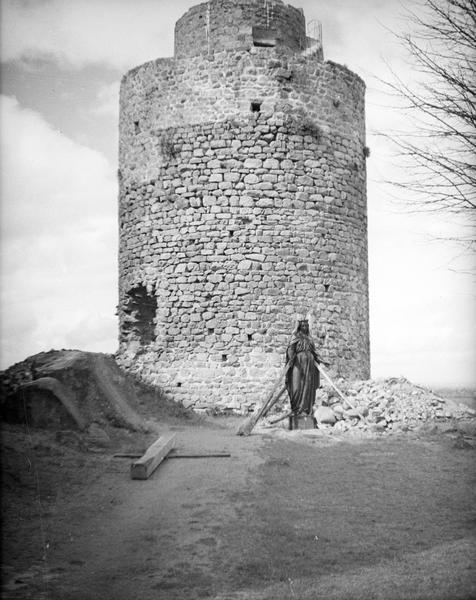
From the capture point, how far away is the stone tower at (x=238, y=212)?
13.3 meters

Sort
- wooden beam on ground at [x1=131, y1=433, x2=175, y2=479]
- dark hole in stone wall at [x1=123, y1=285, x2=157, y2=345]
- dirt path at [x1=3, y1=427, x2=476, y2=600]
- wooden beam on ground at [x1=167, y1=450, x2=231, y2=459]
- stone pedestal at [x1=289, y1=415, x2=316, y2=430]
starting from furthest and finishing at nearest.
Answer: dark hole in stone wall at [x1=123, y1=285, x2=157, y2=345] < stone pedestal at [x1=289, y1=415, x2=316, y2=430] < wooden beam on ground at [x1=167, y1=450, x2=231, y2=459] < wooden beam on ground at [x1=131, y1=433, x2=175, y2=479] < dirt path at [x1=3, y1=427, x2=476, y2=600]

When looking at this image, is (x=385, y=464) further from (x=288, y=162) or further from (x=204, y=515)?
(x=288, y=162)

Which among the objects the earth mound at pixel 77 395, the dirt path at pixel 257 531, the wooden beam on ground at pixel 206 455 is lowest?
the dirt path at pixel 257 531

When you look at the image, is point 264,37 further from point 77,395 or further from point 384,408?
point 77,395

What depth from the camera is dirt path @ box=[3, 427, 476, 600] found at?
4.59 m

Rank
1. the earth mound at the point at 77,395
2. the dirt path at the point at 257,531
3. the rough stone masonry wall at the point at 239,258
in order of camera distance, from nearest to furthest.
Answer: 1. the dirt path at the point at 257,531
2. the earth mound at the point at 77,395
3. the rough stone masonry wall at the point at 239,258

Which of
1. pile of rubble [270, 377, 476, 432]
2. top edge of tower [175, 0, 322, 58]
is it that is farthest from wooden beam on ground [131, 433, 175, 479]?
top edge of tower [175, 0, 322, 58]

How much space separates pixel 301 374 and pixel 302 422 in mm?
824

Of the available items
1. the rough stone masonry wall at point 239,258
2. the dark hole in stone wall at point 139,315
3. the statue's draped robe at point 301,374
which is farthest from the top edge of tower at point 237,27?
the statue's draped robe at point 301,374

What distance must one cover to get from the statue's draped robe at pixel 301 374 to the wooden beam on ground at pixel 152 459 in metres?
2.48

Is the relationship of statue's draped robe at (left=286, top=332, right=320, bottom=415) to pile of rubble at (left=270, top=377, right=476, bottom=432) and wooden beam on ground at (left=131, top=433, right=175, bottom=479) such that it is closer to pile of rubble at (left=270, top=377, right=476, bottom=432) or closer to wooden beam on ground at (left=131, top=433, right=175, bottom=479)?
pile of rubble at (left=270, top=377, right=476, bottom=432)

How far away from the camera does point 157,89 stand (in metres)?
14.5

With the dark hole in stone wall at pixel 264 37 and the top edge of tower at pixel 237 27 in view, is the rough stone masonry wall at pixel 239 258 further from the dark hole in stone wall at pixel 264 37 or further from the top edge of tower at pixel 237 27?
the top edge of tower at pixel 237 27

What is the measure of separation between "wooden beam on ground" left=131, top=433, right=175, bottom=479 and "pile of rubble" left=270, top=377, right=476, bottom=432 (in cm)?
318
